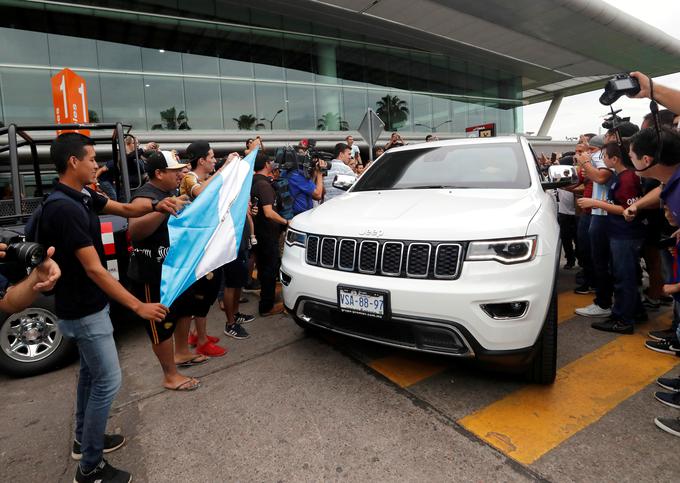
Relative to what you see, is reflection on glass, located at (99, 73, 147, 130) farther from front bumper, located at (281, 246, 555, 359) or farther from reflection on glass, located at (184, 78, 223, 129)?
front bumper, located at (281, 246, 555, 359)

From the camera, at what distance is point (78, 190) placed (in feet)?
6.89

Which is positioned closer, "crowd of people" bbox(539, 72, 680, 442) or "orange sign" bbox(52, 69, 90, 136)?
"crowd of people" bbox(539, 72, 680, 442)

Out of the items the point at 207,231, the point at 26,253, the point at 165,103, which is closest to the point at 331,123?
the point at 165,103

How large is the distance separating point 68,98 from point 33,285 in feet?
20.7

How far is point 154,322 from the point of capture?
2844 millimetres

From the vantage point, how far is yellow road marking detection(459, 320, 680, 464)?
2.32m

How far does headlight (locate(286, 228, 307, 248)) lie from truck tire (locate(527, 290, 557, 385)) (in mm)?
1745

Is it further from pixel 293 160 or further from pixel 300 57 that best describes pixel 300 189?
pixel 300 57

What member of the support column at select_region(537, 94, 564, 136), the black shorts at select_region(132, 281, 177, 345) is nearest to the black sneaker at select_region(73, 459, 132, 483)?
the black shorts at select_region(132, 281, 177, 345)

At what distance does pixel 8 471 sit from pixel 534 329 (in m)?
3.13

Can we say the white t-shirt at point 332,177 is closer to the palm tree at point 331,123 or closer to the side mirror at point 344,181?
the side mirror at point 344,181

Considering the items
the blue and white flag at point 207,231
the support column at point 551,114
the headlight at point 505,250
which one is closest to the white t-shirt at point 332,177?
the blue and white flag at point 207,231

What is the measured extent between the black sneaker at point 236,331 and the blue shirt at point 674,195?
3.42 meters

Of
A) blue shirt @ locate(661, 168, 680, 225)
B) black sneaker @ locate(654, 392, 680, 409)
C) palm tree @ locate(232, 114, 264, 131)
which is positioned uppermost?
palm tree @ locate(232, 114, 264, 131)
